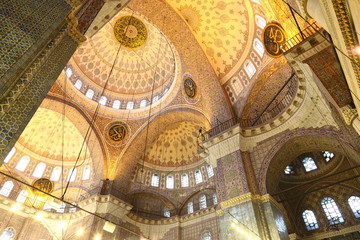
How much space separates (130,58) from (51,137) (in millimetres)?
7629

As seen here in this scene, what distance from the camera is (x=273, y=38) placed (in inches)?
338

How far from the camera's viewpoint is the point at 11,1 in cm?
404

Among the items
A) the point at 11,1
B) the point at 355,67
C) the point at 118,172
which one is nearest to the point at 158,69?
the point at 118,172

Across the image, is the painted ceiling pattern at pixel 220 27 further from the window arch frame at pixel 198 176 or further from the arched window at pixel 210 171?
the window arch frame at pixel 198 176

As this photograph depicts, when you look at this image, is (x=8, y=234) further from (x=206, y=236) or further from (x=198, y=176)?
(x=198, y=176)

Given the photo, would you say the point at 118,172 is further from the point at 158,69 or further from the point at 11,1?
the point at 11,1

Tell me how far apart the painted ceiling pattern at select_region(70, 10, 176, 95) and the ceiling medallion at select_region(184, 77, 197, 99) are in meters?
1.84

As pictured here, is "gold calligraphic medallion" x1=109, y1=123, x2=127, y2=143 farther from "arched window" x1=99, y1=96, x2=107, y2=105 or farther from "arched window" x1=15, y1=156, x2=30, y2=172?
"arched window" x1=15, y1=156, x2=30, y2=172

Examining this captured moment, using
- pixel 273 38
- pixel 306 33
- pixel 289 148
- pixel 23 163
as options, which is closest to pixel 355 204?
pixel 289 148

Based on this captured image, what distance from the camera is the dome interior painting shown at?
4480mm

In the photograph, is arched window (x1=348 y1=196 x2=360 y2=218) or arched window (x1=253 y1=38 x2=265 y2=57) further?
arched window (x1=348 y1=196 x2=360 y2=218)

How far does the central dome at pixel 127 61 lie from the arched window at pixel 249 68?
4.74 m

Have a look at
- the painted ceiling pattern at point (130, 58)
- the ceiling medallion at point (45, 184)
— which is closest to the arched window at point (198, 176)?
the painted ceiling pattern at point (130, 58)

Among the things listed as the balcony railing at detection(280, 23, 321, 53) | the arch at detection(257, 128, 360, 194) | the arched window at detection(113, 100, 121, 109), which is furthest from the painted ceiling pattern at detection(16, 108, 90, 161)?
the balcony railing at detection(280, 23, 321, 53)
